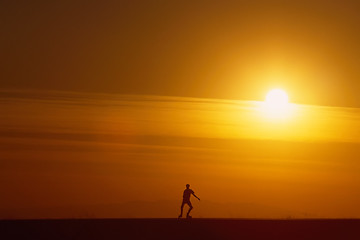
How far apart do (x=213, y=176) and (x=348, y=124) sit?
67056 mm

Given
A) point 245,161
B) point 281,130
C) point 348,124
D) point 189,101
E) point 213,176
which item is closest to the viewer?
point 213,176

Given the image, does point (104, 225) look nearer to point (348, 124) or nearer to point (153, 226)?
point (153, 226)

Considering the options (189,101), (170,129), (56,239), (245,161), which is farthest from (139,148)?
(189,101)

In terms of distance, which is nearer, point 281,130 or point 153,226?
point 153,226

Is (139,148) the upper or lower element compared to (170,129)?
lower

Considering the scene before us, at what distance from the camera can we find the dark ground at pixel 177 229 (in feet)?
57.0

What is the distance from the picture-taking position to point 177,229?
59.9 ft

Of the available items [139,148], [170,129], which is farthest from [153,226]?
[170,129]

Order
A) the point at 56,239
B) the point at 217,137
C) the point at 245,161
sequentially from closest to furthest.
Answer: the point at 56,239, the point at 245,161, the point at 217,137

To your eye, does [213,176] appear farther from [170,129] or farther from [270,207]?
[170,129]

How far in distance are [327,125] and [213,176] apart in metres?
66.8

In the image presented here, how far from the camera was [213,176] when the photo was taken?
146ft

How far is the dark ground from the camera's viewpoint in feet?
57.0

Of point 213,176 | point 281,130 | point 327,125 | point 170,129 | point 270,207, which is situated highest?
point 327,125
